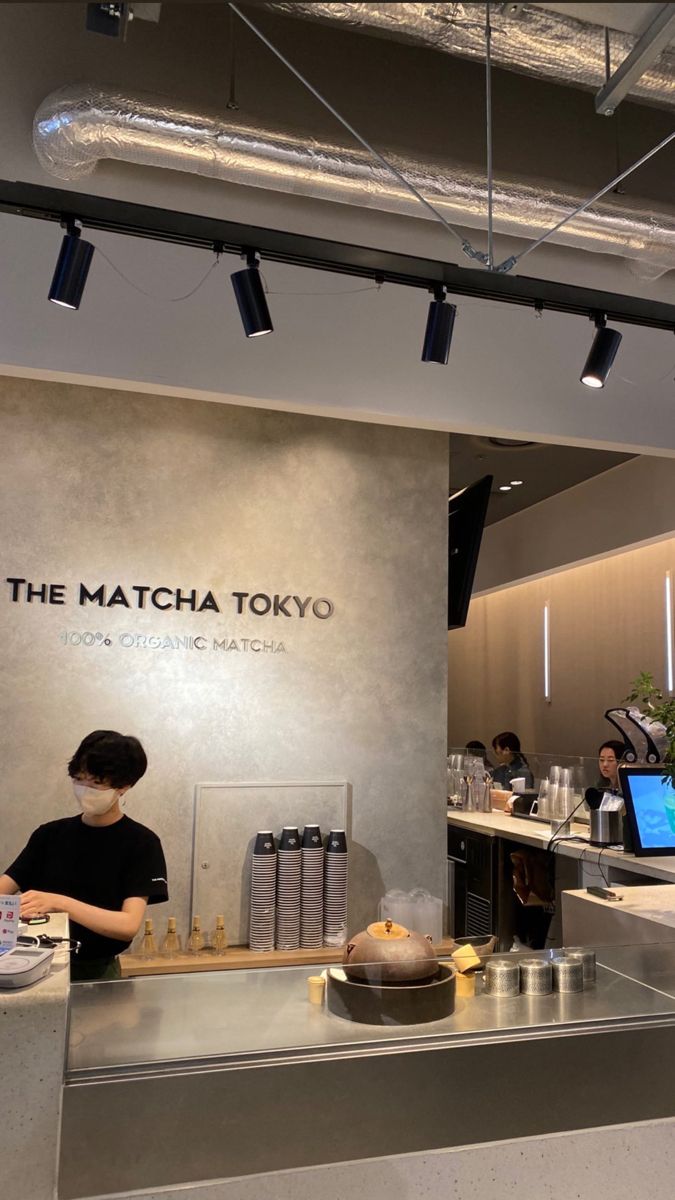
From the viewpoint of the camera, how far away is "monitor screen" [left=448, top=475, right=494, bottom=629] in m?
4.96

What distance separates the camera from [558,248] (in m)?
3.49

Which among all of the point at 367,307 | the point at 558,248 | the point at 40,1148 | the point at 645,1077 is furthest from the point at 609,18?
the point at 40,1148

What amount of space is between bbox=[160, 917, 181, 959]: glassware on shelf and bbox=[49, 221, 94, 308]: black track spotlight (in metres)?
2.35

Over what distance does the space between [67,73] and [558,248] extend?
6.00 feet

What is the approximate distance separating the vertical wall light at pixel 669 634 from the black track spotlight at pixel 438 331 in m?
4.34

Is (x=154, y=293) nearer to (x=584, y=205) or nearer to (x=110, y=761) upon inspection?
(x=584, y=205)

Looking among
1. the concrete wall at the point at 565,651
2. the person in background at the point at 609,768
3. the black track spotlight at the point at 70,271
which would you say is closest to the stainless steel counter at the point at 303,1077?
the black track spotlight at the point at 70,271

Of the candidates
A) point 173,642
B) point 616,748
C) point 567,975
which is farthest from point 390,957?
point 616,748

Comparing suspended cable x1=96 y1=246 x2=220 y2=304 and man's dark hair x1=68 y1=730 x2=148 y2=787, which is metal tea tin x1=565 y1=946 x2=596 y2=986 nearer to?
man's dark hair x1=68 y1=730 x2=148 y2=787

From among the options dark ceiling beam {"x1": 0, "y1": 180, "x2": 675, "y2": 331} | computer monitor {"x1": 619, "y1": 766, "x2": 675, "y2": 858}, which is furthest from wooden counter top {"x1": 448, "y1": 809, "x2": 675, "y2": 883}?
dark ceiling beam {"x1": 0, "y1": 180, "x2": 675, "y2": 331}

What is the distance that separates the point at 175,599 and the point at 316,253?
5.01 ft

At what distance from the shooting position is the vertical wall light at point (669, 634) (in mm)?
6777

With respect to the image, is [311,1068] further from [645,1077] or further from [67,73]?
[67,73]

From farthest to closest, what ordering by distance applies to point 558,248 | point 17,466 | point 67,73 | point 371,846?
point 371,846, point 17,466, point 558,248, point 67,73
